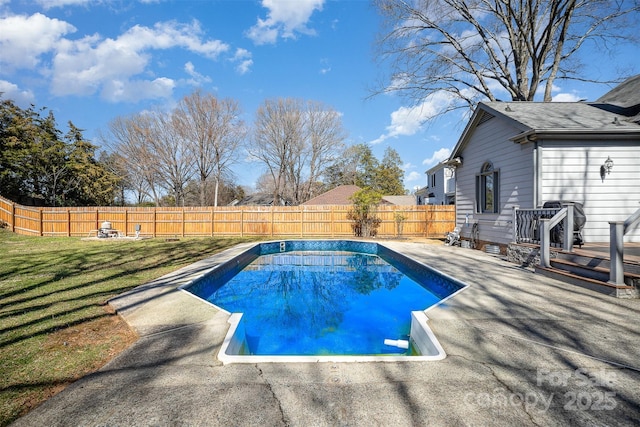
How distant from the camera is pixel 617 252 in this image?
4520 millimetres

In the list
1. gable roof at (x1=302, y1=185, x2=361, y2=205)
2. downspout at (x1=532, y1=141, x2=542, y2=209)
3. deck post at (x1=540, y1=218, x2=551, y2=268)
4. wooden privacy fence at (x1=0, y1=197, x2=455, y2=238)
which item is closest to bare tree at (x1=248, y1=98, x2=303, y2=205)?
gable roof at (x1=302, y1=185, x2=361, y2=205)

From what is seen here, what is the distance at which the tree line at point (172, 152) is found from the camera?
22359mm

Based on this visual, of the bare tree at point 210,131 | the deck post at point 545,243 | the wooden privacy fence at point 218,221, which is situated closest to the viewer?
the deck post at point 545,243

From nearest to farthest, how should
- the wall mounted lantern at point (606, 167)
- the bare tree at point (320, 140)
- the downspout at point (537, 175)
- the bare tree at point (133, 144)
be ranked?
1. the wall mounted lantern at point (606, 167)
2. the downspout at point (537, 175)
3. the bare tree at point (133, 144)
4. the bare tree at point (320, 140)

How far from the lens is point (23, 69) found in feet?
66.0

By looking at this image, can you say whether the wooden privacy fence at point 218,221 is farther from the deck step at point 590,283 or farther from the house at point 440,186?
the house at point 440,186

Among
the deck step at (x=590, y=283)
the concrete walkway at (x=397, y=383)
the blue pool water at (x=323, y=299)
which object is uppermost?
the deck step at (x=590, y=283)

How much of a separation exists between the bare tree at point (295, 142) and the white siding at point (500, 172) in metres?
21.6

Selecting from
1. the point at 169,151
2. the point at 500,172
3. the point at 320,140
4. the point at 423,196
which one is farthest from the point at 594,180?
the point at 169,151

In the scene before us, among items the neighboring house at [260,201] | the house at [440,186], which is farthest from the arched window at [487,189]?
the neighboring house at [260,201]

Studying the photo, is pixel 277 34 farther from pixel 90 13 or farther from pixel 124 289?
pixel 124 289

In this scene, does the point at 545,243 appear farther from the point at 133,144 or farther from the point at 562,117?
the point at 133,144

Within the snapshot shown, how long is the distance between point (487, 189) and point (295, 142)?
77.2 ft

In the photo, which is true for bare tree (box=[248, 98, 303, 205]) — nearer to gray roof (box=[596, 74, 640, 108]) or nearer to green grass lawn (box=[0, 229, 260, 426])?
green grass lawn (box=[0, 229, 260, 426])
